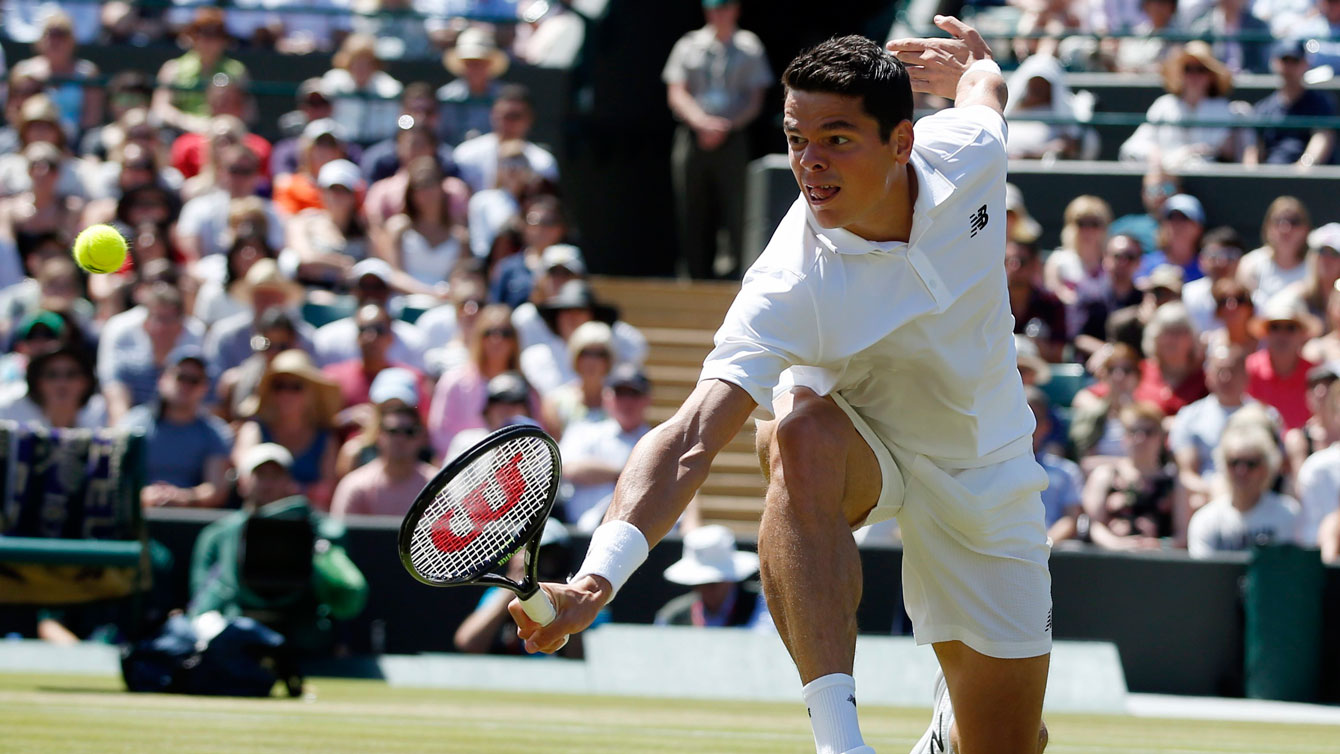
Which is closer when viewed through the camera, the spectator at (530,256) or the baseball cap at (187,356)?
the baseball cap at (187,356)

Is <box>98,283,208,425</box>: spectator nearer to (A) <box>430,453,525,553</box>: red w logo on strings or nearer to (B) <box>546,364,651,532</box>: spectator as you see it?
(B) <box>546,364,651,532</box>: spectator

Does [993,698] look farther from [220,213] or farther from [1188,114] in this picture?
[1188,114]

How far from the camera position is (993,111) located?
4492 millimetres

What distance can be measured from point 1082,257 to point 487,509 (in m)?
8.56

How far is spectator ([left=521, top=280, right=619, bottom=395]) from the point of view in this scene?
1102 cm

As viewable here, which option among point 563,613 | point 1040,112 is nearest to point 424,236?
point 1040,112

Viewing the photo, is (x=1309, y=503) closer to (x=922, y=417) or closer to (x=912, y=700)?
(x=912, y=700)

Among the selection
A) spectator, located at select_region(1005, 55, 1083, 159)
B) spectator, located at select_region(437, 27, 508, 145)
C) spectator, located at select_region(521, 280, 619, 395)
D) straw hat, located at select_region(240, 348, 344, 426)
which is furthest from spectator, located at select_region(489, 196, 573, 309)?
spectator, located at select_region(1005, 55, 1083, 159)

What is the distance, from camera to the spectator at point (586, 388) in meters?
10.4

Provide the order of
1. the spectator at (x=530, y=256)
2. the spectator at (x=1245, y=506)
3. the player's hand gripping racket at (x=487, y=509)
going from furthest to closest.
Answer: the spectator at (x=530, y=256) < the spectator at (x=1245, y=506) < the player's hand gripping racket at (x=487, y=509)

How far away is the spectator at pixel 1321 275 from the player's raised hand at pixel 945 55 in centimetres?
649

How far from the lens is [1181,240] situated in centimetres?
1177

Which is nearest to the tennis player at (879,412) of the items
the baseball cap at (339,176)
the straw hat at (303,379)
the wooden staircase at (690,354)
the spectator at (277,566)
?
the spectator at (277,566)

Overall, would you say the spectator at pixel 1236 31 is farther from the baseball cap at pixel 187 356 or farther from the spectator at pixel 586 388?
the baseball cap at pixel 187 356
